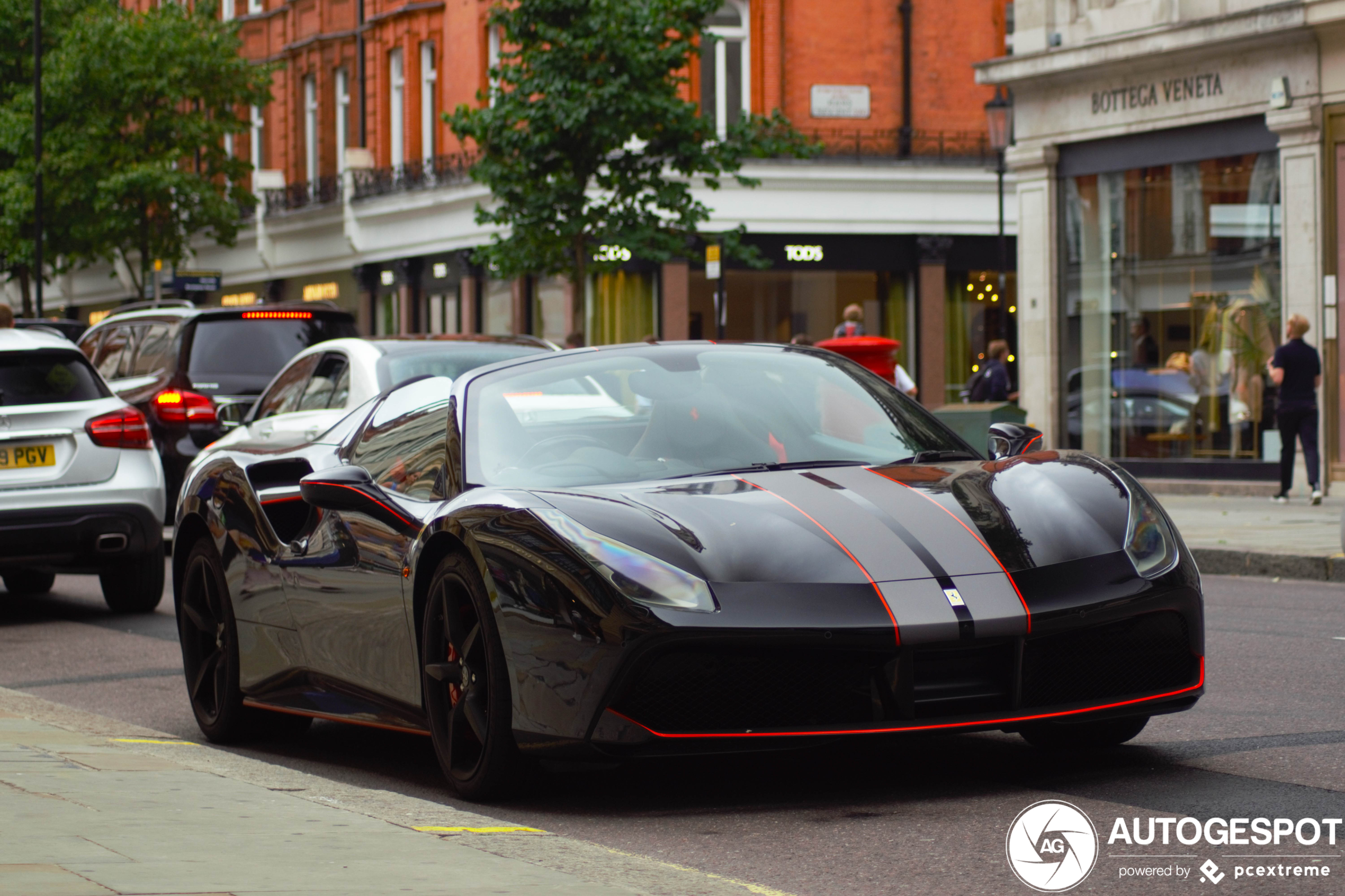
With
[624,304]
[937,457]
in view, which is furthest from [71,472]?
[624,304]

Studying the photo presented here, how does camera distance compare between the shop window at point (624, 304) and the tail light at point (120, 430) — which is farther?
the shop window at point (624, 304)

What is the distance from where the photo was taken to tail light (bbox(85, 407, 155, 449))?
11.6 meters

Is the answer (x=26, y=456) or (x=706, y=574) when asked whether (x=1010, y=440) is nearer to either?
(x=706, y=574)

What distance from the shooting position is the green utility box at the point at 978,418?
794 inches

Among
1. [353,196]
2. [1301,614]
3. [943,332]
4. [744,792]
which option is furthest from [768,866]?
[353,196]

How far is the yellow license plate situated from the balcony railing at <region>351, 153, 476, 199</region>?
85.9 feet

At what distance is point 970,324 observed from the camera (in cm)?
3688

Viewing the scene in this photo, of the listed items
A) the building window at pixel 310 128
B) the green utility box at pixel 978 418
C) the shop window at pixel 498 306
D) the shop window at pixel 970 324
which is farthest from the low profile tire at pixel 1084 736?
the building window at pixel 310 128

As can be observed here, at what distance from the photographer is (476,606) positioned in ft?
17.6

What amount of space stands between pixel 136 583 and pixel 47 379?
137 centimetres

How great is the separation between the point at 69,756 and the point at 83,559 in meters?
5.87

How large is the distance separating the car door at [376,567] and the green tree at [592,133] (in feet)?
57.7

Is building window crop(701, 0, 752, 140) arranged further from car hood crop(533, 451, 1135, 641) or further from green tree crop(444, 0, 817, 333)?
car hood crop(533, 451, 1135, 641)

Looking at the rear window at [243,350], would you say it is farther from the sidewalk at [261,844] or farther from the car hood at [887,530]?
the car hood at [887,530]
